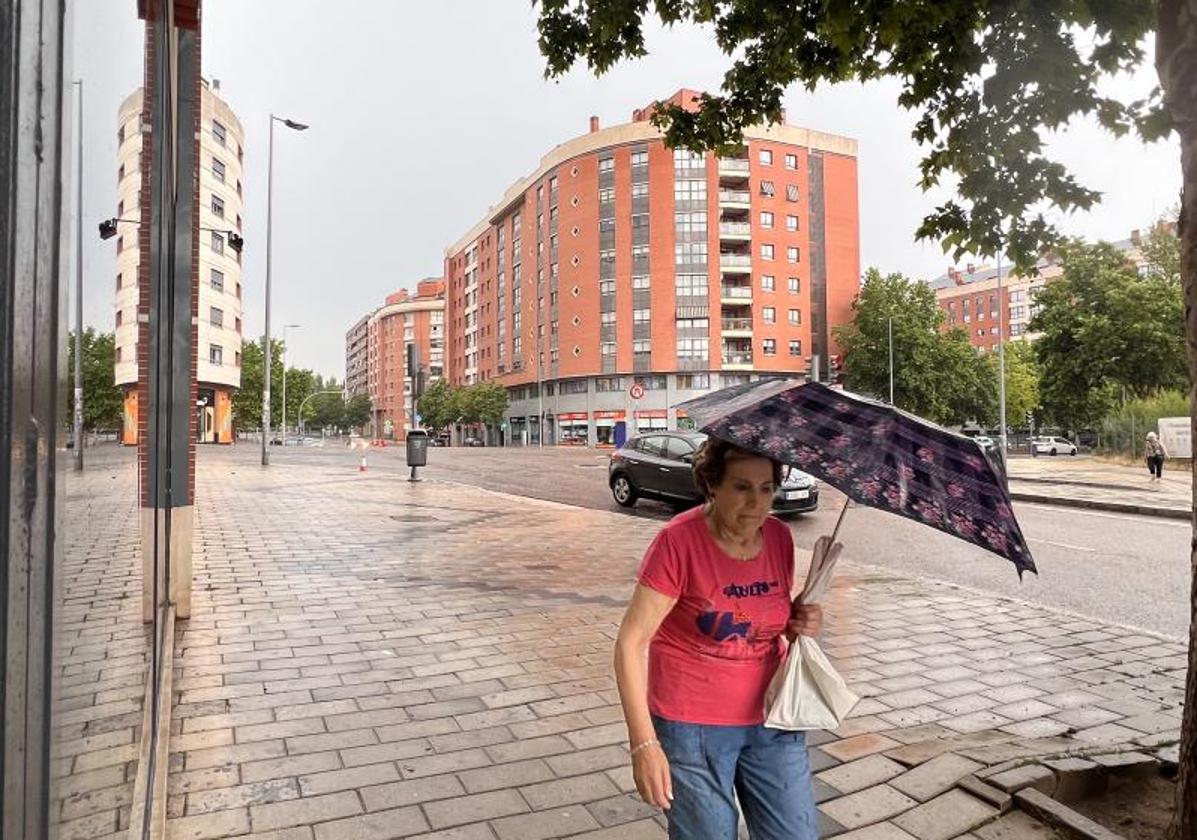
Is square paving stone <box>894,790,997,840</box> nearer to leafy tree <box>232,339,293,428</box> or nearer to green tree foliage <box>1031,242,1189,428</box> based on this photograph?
green tree foliage <box>1031,242,1189,428</box>

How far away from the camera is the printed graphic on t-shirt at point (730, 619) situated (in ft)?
7.14

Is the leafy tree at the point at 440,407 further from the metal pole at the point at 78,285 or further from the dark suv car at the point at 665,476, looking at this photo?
the metal pole at the point at 78,285

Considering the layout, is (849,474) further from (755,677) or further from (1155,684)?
(1155,684)

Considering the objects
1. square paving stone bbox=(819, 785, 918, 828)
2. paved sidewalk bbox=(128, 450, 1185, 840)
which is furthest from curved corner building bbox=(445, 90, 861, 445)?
square paving stone bbox=(819, 785, 918, 828)

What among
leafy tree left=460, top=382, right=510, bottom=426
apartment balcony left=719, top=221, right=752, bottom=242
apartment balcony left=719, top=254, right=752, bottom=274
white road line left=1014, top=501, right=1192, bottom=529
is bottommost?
white road line left=1014, top=501, right=1192, bottom=529

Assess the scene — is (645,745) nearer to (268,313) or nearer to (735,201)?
(268,313)

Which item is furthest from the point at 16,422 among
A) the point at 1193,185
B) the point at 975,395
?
the point at 975,395

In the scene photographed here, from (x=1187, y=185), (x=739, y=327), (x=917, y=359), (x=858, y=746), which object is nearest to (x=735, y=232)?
(x=739, y=327)

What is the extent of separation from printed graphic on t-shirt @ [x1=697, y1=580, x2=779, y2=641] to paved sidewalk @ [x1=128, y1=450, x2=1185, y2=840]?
1264 millimetres

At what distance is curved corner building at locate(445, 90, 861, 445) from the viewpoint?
65.5 metres

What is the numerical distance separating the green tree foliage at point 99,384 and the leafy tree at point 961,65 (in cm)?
431

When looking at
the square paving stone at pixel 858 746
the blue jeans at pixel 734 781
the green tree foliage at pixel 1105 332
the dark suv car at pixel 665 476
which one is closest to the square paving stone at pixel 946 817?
the square paving stone at pixel 858 746

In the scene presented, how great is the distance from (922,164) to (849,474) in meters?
4.35

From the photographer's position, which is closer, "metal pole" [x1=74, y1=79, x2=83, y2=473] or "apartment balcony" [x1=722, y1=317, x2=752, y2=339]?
"metal pole" [x1=74, y1=79, x2=83, y2=473]
